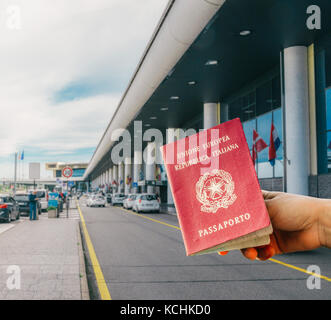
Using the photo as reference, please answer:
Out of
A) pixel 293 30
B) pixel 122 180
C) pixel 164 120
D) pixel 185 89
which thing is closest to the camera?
pixel 293 30

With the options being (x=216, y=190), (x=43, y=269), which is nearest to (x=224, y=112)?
(x=43, y=269)

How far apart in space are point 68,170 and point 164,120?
1355 cm

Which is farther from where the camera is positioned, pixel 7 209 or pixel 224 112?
pixel 224 112

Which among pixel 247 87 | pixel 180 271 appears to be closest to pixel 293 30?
pixel 247 87

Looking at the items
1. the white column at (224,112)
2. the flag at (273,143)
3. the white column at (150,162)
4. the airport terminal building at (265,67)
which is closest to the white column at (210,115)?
the white column at (224,112)

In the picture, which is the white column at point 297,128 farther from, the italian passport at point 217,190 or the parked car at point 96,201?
the parked car at point 96,201

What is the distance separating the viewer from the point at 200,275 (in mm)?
8664

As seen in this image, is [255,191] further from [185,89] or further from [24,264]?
[185,89]

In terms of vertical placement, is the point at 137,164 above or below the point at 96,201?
above

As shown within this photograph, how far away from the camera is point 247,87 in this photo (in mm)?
24812

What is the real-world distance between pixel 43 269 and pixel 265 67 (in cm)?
1671

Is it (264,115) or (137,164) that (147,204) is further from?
(137,164)

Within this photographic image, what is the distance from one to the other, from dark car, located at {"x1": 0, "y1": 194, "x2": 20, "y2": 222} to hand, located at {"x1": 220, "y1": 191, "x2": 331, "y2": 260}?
70.6 feet

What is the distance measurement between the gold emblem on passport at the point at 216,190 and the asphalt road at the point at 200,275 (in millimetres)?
4852
